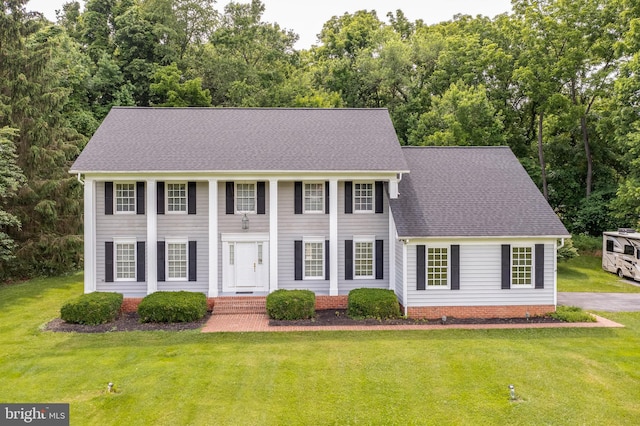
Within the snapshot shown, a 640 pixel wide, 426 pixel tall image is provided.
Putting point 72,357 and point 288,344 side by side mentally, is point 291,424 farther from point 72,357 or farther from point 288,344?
point 72,357

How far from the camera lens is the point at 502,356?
14.3 meters

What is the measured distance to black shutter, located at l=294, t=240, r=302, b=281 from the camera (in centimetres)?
2030

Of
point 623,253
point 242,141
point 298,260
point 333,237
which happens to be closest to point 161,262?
point 298,260

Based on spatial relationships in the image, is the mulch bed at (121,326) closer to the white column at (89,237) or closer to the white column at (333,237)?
the white column at (89,237)

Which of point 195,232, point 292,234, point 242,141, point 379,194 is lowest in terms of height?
point 292,234

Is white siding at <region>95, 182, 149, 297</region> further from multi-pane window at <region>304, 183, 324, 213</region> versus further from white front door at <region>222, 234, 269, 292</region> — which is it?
multi-pane window at <region>304, 183, 324, 213</region>

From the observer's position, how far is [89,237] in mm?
19547

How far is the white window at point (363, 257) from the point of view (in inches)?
806

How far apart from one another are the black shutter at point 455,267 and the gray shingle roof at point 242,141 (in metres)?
3.85

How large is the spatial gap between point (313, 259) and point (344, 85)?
2943 centimetres

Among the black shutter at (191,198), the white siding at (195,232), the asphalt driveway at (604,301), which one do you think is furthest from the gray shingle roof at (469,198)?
the black shutter at (191,198)

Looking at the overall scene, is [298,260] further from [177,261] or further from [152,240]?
[152,240]

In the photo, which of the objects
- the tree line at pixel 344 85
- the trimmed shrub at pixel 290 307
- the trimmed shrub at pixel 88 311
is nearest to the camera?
the trimmed shrub at pixel 88 311

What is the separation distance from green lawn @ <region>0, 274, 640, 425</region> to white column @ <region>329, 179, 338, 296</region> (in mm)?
3611
